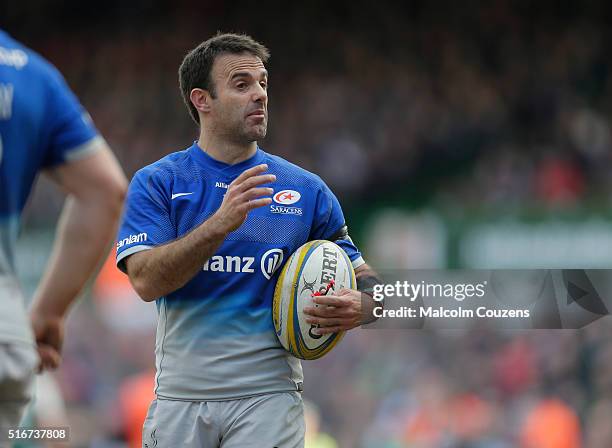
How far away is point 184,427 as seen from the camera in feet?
14.7

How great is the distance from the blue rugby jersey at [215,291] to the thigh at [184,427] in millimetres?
47

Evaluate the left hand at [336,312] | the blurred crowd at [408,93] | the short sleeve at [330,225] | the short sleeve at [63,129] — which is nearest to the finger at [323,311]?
the left hand at [336,312]

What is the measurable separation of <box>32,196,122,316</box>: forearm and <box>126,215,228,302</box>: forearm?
0.94 m

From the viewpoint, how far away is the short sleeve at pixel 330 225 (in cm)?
483

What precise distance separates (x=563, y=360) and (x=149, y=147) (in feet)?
25.0

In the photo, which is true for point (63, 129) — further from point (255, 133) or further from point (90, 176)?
point (255, 133)

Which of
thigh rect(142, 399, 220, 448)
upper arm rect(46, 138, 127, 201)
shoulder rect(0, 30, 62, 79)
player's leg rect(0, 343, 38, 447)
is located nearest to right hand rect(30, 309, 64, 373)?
player's leg rect(0, 343, 38, 447)

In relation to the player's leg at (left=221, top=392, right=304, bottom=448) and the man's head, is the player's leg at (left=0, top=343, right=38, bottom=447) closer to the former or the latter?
the player's leg at (left=221, top=392, right=304, bottom=448)

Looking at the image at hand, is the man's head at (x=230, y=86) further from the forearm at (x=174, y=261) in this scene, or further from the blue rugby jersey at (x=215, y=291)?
the forearm at (x=174, y=261)

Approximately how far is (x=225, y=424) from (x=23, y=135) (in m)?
1.79

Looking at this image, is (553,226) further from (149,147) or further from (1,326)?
(1,326)

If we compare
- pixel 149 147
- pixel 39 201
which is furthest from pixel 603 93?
pixel 39 201

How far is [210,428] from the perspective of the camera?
14.7 ft

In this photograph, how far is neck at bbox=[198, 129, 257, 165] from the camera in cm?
478
